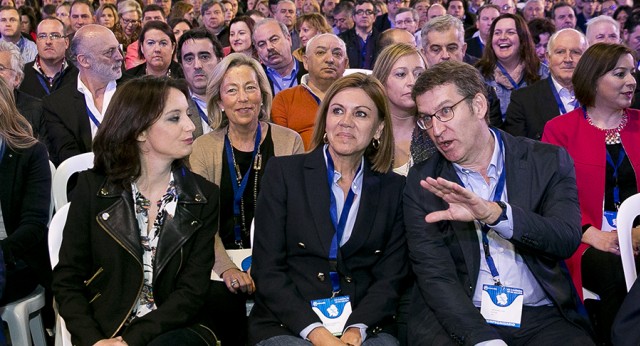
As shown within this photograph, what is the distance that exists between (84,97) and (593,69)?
3.10 m

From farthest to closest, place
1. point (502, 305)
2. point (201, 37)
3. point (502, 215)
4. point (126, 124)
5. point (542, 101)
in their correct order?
point (201, 37) → point (542, 101) → point (126, 124) → point (502, 305) → point (502, 215)

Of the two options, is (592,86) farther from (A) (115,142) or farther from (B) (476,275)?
(A) (115,142)

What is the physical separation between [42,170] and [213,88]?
1.02 metres

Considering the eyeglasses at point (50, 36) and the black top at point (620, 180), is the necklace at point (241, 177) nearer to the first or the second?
the black top at point (620, 180)

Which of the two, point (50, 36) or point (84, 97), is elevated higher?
point (50, 36)

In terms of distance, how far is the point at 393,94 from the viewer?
424 centimetres

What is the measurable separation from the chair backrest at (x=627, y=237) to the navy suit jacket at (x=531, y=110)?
1720 millimetres

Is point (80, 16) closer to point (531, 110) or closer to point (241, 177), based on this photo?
point (531, 110)

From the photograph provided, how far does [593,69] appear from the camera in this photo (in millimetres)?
4016

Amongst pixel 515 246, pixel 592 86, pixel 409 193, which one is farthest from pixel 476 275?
pixel 592 86

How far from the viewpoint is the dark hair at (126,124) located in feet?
9.56

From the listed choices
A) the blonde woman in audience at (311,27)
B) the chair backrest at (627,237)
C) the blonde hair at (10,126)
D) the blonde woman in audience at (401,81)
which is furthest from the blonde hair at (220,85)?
the blonde woman in audience at (311,27)

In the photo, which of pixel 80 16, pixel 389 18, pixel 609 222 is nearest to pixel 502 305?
pixel 609 222

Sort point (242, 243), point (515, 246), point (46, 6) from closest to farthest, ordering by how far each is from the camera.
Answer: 1. point (515, 246)
2. point (242, 243)
3. point (46, 6)
